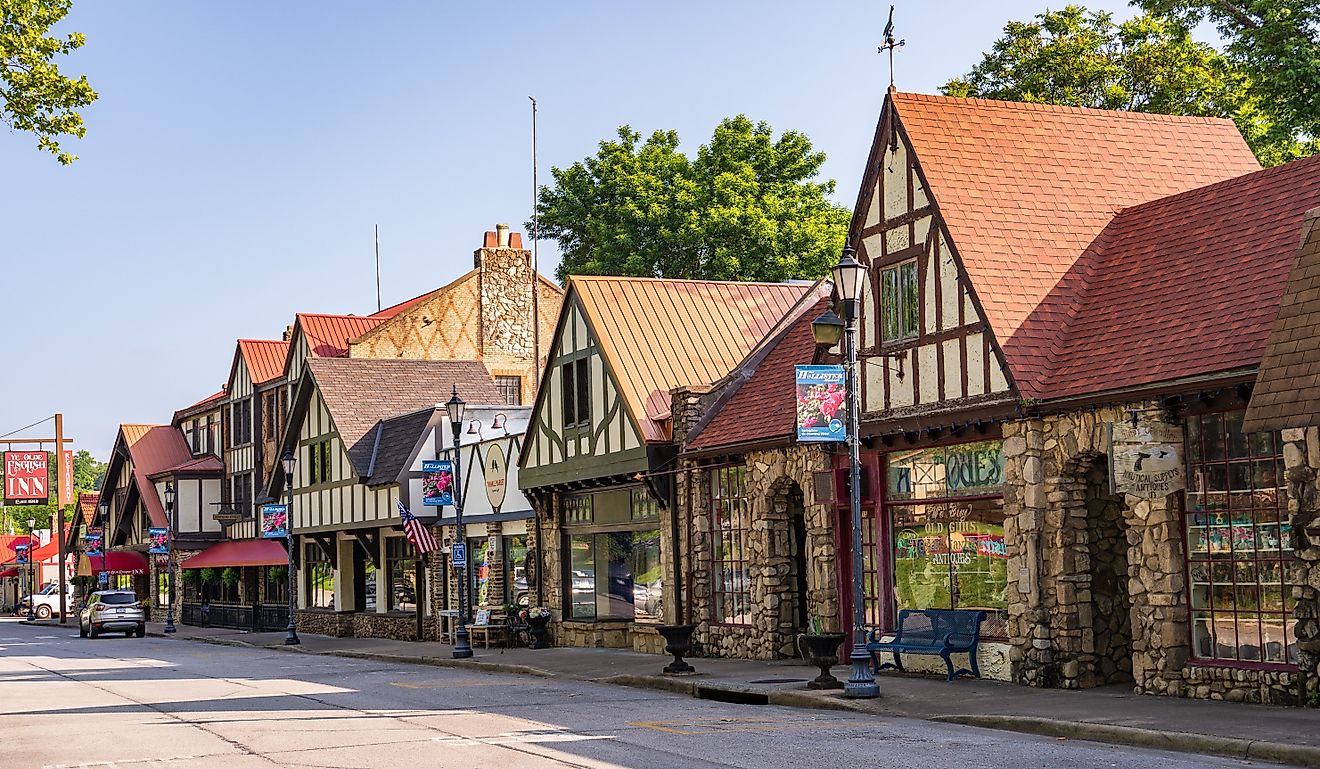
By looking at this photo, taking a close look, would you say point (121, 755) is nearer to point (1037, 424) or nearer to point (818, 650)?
point (818, 650)

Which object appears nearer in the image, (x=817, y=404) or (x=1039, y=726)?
(x=1039, y=726)

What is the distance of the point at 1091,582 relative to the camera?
18734mm

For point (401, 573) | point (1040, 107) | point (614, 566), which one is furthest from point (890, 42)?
point (401, 573)

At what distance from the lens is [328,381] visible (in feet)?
146

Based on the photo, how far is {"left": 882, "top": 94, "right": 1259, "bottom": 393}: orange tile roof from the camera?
19.8 meters

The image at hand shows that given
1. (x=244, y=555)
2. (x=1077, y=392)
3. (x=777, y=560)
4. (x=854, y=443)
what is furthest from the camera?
(x=244, y=555)

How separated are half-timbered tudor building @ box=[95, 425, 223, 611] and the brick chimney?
49.2ft

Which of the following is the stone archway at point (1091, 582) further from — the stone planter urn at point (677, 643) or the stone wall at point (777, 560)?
the stone planter urn at point (677, 643)

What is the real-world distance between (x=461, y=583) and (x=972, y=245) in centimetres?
1495

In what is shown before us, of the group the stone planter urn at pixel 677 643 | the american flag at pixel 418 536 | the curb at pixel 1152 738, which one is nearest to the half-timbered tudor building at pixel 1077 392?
the stone planter urn at pixel 677 643

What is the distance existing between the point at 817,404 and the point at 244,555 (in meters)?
36.1

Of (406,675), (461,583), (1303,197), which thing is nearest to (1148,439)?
(1303,197)

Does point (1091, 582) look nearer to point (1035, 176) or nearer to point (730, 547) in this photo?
point (1035, 176)

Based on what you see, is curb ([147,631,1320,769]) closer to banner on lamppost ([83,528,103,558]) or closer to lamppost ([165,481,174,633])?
lamppost ([165,481,174,633])
